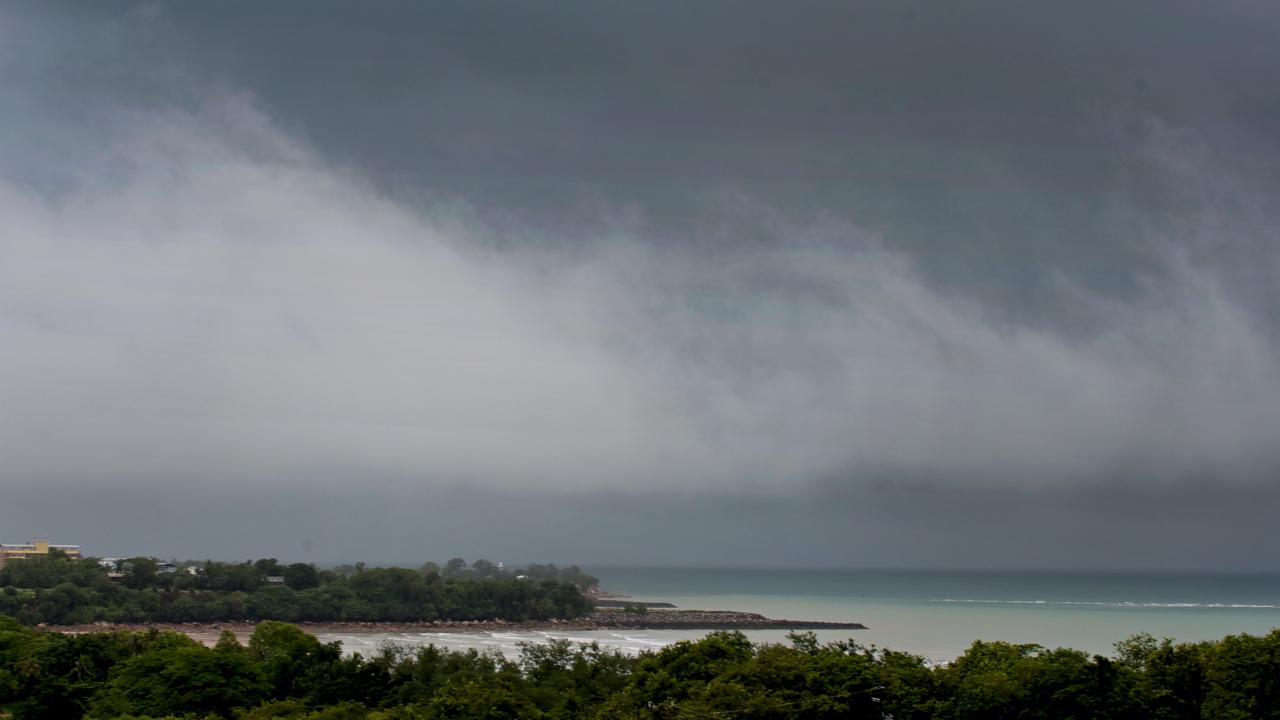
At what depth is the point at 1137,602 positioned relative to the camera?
131 metres

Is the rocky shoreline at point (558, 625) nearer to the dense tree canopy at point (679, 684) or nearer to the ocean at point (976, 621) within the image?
the ocean at point (976, 621)

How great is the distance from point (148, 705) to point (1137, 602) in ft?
415

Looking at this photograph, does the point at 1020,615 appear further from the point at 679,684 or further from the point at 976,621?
the point at 679,684

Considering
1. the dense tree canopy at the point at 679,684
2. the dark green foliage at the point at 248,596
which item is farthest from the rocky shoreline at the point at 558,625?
the dense tree canopy at the point at 679,684

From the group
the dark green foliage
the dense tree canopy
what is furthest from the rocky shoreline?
the dense tree canopy

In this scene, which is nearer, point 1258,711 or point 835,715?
point 1258,711

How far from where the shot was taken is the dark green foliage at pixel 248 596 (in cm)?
9238

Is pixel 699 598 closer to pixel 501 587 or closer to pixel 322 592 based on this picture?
pixel 501 587

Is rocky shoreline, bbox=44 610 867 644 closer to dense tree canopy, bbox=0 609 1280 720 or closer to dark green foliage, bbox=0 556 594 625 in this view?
dark green foliage, bbox=0 556 594 625

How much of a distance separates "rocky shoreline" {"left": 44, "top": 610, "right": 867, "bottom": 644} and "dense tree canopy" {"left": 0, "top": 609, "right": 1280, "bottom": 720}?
2274 inches

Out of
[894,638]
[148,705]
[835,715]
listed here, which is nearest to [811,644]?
[835,715]

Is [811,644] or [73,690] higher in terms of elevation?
[811,644]

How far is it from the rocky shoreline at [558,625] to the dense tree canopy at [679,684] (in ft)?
190

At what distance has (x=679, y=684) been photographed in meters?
26.8
